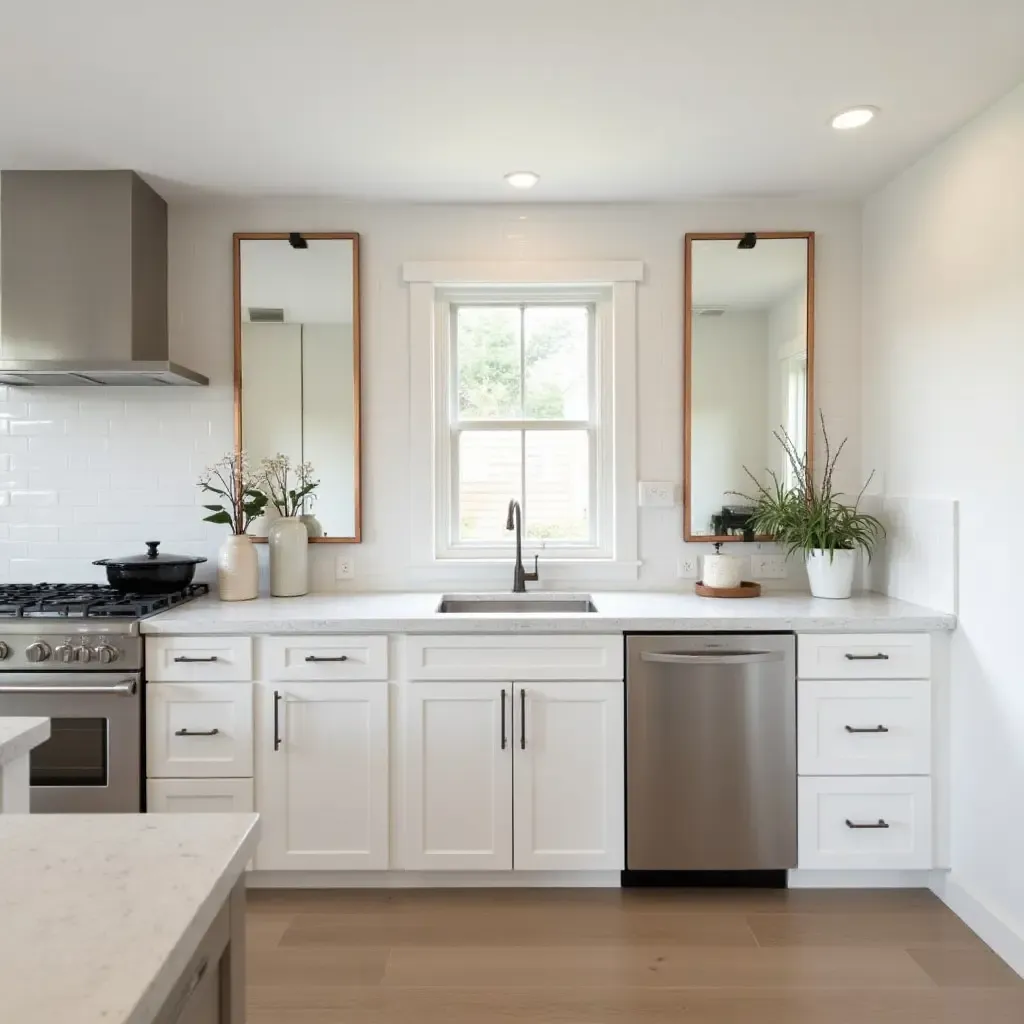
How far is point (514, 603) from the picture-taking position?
10.9ft

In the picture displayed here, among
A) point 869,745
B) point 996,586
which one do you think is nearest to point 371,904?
point 869,745

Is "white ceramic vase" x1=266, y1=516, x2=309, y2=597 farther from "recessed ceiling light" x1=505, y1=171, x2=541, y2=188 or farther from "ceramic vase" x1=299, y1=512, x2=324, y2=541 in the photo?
"recessed ceiling light" x1=505, y1=171, x2=541, y2=188

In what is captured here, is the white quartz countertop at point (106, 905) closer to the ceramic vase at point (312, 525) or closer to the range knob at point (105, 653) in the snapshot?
the range knob at point (105, 653)

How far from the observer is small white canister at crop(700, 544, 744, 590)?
10.5ft

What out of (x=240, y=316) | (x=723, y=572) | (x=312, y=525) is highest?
(x=240, y=316)

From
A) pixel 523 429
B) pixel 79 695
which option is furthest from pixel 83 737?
pixel 523 429

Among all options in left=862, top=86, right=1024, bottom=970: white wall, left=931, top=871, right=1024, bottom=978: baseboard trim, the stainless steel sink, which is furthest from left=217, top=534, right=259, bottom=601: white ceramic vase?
left=931, top=871, right=1024, bottom=978: baseboard trim

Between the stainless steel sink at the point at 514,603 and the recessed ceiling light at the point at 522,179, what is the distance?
1605 millimetres

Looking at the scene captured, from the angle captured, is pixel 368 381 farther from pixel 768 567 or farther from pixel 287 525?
pixel 768 567

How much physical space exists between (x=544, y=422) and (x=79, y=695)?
2022 mm

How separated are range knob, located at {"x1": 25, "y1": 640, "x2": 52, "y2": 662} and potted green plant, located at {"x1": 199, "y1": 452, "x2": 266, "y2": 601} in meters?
0.63

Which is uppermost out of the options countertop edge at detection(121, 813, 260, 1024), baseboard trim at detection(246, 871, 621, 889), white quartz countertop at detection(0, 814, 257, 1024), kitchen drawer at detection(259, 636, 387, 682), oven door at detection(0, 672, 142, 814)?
white quartz countertop at detection(0, 814, 257, 1024)

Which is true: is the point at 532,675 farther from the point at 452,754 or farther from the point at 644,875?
the point at 644,875

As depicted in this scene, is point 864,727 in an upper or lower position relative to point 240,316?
lower
